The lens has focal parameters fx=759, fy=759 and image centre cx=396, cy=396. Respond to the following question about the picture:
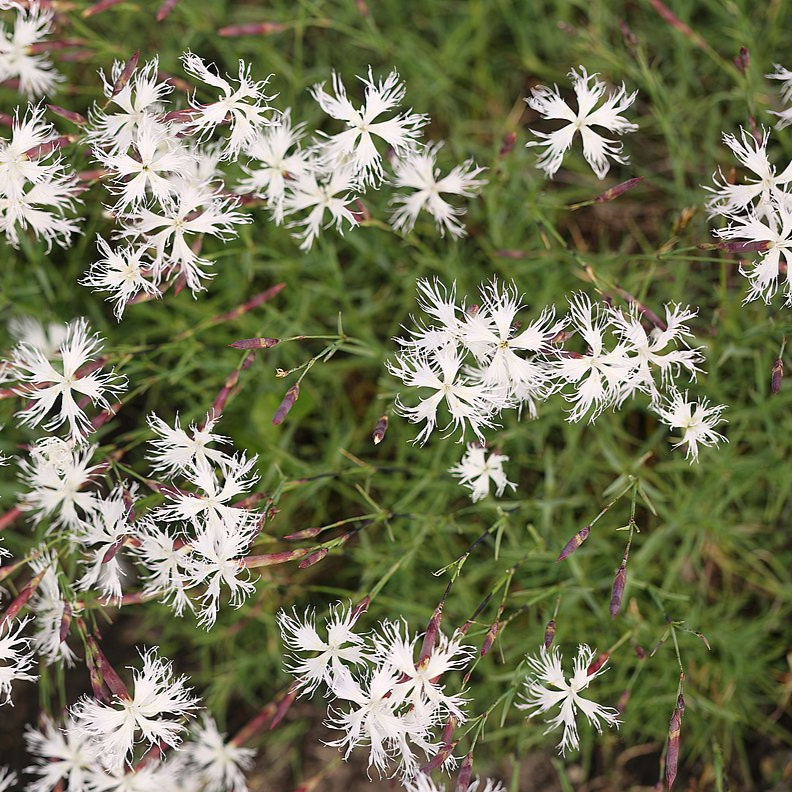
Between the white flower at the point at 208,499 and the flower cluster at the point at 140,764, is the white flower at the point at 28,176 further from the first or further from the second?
the flower cluster at the point at 140,764

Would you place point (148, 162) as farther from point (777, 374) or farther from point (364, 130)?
point (777, 374)

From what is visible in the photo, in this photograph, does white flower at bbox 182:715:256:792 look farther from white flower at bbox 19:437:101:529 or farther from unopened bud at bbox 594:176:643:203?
unopened bud at bbox 594:176:643:203

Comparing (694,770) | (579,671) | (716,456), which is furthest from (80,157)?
(694,770)

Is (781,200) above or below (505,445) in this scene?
above

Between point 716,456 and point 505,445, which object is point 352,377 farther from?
point 716,456

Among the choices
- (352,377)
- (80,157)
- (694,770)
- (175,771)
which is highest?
(80,157)

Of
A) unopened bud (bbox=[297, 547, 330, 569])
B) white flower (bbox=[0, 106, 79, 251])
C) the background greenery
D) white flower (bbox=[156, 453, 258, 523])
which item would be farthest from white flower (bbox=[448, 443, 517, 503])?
white flower (bbox=[0, 106, 79, 251])

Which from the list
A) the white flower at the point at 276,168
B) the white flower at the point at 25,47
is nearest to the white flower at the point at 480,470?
the white flower at the point at 276,168
